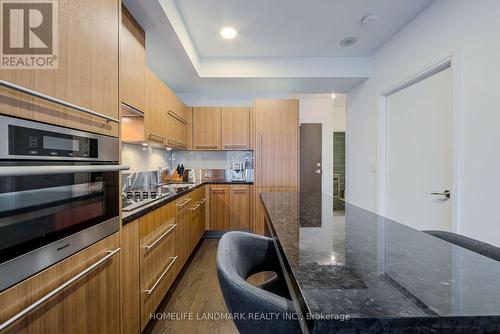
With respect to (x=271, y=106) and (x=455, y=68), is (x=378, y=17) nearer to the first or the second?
(x=455, y=68)

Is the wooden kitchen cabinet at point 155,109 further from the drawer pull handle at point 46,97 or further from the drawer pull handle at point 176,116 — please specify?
the drawer pull handle at point 46,97

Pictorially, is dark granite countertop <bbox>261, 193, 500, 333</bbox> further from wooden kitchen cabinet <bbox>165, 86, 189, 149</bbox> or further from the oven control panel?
wooden kitchen cabinet <bbox>165, 86, 189, 149</bbox>

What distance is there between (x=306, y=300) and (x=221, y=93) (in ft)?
11.6

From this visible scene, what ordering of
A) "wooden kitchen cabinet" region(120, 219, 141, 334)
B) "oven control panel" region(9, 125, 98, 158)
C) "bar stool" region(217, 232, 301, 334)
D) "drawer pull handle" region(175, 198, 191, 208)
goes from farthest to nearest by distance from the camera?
"drawer pull handle" region(175, 198, 191, 208) → "wooden kitchen cabinet" region(120, 219, 141, 334) → "oven control panel" region(9, 125, 98, 158) → "bar stool" region(217, 232, 301, 334)

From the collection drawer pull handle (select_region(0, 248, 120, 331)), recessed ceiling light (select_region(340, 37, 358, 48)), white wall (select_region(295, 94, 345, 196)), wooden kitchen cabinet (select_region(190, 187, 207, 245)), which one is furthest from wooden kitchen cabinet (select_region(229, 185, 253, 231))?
drawer pull handle (select_region(0, 248, 120, 331))

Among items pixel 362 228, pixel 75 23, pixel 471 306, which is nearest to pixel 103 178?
pixel 75 23

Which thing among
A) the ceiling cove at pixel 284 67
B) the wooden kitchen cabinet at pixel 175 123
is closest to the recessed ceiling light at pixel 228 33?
the ceiling cove at pixel 284 67

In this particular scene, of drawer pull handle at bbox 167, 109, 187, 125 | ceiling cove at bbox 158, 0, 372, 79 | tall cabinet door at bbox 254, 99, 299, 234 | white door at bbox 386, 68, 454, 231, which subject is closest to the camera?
white door at bbox 386, 68, 454, 231

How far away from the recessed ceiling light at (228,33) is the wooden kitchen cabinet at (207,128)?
4.05 ft

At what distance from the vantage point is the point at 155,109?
211 centimetres

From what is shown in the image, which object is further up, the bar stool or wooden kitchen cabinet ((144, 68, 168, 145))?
wooden kitchen cabinet ((144, 68, 168, 145))

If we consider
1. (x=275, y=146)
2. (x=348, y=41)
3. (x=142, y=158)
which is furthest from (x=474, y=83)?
(x=142, y=158)

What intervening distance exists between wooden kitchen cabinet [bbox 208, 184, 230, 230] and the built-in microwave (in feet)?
7.43

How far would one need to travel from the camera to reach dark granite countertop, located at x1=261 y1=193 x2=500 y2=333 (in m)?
0.34
